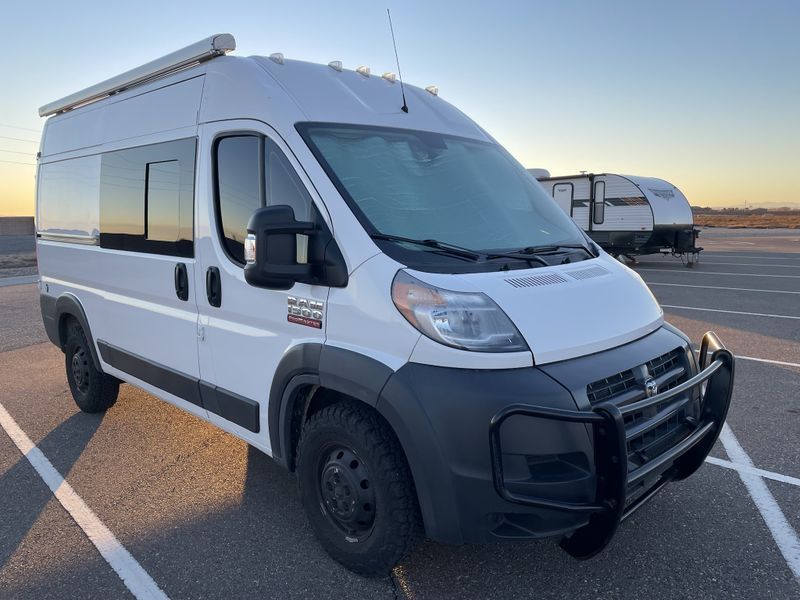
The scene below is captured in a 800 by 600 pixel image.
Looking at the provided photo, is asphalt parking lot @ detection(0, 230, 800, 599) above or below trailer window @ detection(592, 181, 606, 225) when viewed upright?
below

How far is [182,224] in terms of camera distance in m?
3.73

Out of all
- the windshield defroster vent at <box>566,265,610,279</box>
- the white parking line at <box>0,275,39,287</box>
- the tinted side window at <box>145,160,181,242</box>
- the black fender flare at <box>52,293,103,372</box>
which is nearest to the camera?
the windshield defroster vent at <box>566,265,610,279</box>

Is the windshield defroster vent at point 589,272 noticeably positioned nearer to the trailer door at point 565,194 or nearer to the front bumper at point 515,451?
the front bumper at point 515,451

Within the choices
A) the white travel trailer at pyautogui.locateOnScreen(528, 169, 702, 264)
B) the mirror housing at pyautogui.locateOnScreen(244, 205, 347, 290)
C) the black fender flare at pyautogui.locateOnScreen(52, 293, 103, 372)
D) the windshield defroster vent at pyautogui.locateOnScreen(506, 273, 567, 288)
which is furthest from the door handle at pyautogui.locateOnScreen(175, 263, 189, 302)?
the white travel trailer at pyautogui.locateOnScreen(528, 169, 702, 264)

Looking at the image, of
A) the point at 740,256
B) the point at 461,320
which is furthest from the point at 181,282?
the point at 740,256

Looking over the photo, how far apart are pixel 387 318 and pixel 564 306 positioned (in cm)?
76

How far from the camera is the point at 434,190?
10.5ft

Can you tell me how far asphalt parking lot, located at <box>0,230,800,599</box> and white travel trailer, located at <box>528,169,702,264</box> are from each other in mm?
13423

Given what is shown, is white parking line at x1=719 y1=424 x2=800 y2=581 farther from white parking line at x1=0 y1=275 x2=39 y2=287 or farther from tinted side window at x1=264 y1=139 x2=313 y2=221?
white parking line at x1=0 y1=275 x2=39 y2=287

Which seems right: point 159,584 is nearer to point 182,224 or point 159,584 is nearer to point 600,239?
point 182,224

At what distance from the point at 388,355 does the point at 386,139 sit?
1295 mm

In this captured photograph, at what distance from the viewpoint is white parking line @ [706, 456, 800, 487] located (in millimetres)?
3840

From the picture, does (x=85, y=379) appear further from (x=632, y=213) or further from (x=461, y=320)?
(x=632, y=213)

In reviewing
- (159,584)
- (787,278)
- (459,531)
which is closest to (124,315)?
(159,584)
